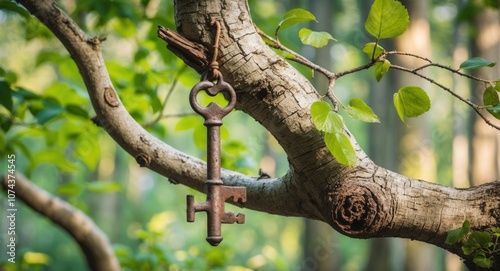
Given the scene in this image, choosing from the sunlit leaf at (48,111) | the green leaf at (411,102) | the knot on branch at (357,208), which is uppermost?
the sunlit leaf at (48,111)

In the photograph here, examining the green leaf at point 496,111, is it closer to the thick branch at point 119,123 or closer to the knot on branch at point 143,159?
the thick branch at point 119,123

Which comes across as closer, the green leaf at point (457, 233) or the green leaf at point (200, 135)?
the green leaf at point (457, 233)

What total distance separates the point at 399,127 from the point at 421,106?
3180mm

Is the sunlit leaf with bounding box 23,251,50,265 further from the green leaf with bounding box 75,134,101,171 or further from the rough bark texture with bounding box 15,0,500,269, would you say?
the rough bark texture with bounding box 15,0,500,269

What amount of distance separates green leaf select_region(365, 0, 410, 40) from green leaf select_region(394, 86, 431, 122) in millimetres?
144

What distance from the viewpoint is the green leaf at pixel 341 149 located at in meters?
1.11

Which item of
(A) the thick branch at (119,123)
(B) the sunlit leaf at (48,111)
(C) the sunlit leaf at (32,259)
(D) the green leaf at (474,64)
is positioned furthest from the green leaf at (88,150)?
(D) the green leaf at (474,64)

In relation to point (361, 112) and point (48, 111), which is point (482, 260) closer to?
point (361, 112)

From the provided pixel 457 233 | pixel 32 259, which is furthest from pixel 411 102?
pixel 32 259

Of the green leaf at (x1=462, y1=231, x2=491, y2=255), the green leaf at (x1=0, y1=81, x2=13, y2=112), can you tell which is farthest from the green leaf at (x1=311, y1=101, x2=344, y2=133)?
the green leaf at (x1=0, y1=81, x2=13, y2=112)

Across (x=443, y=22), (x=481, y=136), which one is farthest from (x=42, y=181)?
(x=481, y=136)

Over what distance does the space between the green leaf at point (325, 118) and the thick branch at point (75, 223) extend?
1746mm

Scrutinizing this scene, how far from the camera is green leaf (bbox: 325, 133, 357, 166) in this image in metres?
1.11

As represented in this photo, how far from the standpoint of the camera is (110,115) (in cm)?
143
